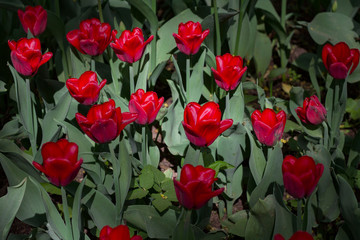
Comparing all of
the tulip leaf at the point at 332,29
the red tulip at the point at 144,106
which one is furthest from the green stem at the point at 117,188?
the tulip leaf at the point at 332,29

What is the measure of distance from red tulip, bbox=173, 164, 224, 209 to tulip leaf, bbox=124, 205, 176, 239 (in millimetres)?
307

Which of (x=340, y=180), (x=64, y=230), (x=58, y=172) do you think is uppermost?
(x=58, y=172)

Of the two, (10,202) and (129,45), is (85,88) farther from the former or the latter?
(10,202)

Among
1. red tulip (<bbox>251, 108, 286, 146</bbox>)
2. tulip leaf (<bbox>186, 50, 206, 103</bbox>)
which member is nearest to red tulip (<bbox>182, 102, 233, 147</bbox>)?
red tulip (<bbox>251, 108, 286, 146</bbox>)

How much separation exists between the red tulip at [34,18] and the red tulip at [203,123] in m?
0.79

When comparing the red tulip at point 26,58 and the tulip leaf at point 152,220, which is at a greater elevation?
the red tulip at point 26,58

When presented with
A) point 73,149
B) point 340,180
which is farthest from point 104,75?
point 340,180

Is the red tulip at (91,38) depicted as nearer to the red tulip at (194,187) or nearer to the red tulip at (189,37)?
the red tulip at (189,37)

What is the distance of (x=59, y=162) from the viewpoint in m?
1.12

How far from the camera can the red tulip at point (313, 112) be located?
63.2 inches

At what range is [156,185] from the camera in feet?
5.05

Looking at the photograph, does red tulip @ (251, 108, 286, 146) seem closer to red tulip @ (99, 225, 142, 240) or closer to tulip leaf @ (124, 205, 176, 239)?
tulip leaf @ (124, 205, 176, 239)

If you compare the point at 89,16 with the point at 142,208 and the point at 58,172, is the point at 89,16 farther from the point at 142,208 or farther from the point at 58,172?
the point at 58,172

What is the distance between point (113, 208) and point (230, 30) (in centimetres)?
114
